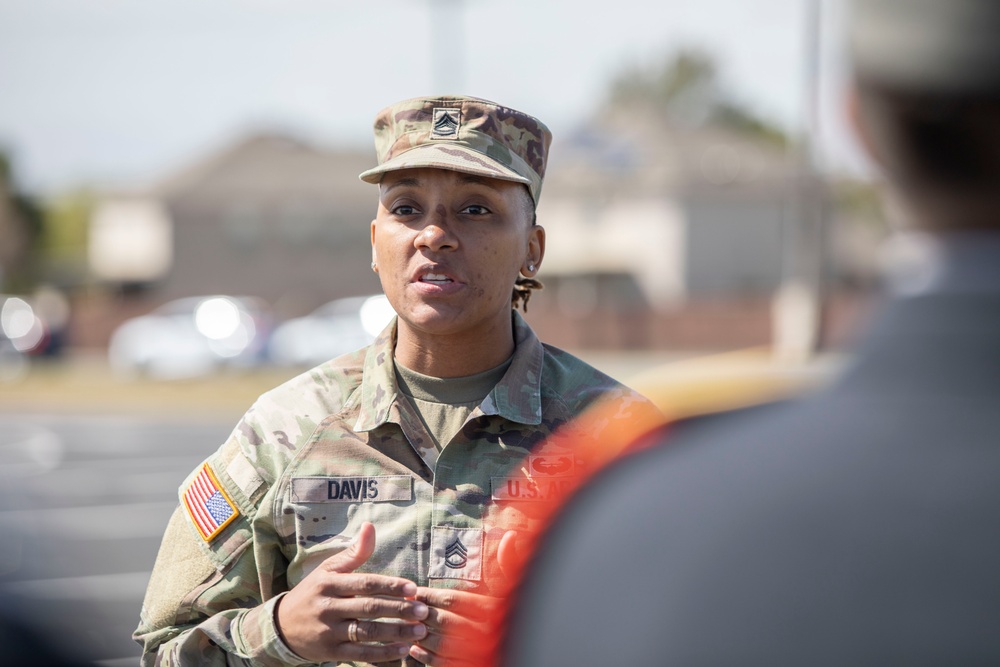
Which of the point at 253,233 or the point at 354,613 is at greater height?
the point at 253,233

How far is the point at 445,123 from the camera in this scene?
253 centimetres

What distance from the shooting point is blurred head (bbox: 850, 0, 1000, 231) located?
0.93m

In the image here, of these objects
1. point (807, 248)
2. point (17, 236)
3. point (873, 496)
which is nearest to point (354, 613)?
point (873, 496)

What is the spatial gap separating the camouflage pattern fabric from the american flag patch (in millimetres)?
11

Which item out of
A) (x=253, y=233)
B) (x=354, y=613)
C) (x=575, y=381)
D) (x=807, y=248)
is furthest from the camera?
(x=253, y=233)

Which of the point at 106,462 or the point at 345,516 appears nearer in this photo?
the point at 345,516

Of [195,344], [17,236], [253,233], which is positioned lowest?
[195,344]

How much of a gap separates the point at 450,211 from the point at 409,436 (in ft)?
1.46

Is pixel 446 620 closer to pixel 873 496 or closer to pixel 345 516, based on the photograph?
pixel 345 516

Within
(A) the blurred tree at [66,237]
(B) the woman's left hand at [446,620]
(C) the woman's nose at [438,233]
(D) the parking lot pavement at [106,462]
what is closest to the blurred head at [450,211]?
(C) the woman's nose at [438,233]

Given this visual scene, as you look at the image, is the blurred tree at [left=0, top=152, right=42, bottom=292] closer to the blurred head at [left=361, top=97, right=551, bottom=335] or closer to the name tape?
the blurred head at [left=361, top=97, right=551, bottom=335]

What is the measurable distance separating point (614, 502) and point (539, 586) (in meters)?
0.09

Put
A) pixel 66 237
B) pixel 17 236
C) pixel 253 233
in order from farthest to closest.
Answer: pixel 66 237, pixel 17 236, pixel 253 233

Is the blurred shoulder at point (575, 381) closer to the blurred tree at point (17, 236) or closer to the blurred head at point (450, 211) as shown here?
the blurred head at point (450, 211)
